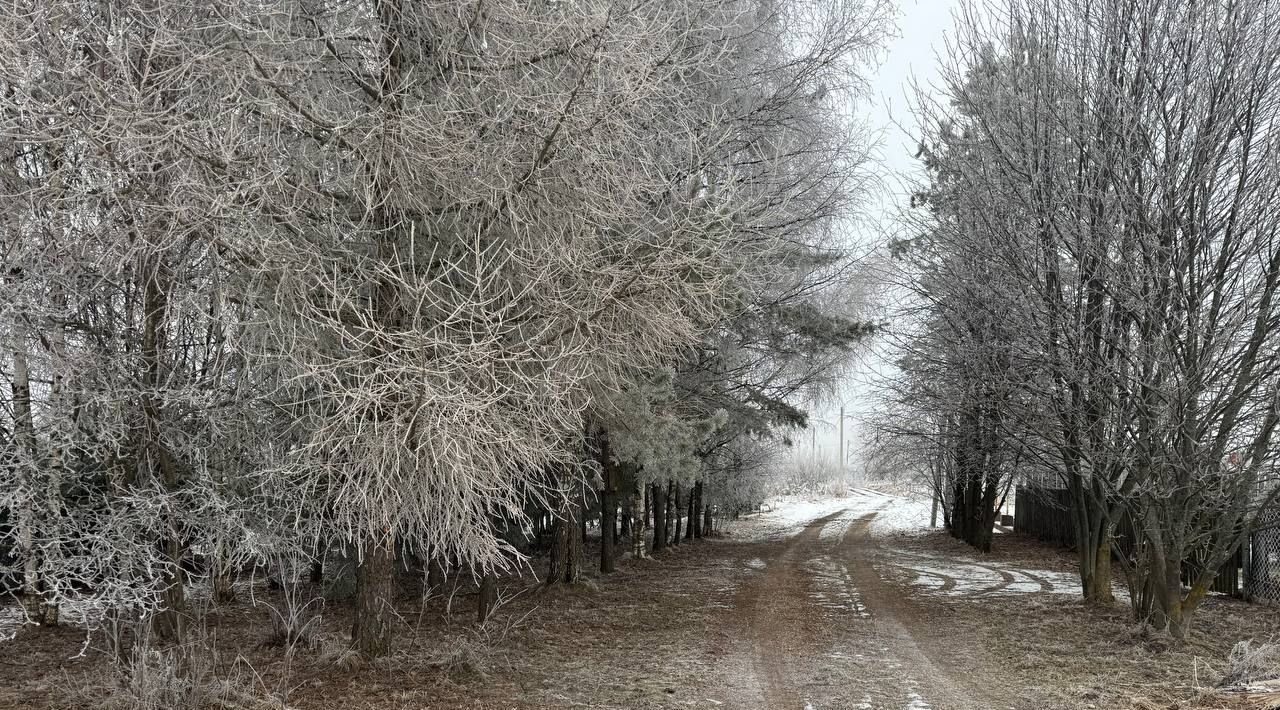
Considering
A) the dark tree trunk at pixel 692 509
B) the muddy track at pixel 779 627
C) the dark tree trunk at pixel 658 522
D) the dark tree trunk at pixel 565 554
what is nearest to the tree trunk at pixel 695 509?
the dark tree trunk at pixel 692 509

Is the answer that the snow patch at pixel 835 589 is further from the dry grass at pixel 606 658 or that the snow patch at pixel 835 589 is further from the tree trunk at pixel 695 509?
the tree trunk at pixel 695 509

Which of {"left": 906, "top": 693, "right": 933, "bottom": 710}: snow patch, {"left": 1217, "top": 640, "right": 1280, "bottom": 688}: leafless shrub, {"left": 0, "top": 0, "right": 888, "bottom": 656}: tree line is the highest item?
{"left": 0, "top": 0, "right": 888, "bottom": 656}: tree line

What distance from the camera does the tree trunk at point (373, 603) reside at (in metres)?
7.48

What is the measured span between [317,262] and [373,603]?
317 cm

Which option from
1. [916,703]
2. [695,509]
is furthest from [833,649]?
[695,509]

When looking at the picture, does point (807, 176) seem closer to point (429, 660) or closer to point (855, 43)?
point (855, 43)

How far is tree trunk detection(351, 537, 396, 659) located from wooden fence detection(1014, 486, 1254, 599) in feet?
31.1

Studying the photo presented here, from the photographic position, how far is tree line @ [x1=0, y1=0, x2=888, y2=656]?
18.5 ft

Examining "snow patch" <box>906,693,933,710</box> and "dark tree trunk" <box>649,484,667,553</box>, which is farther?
"dark tree trunk" <box>649,484,667,553</box>

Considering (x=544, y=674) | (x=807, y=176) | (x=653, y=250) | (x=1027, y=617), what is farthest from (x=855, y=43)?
(x=544, y=674)

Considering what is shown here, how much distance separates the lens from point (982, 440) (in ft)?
48.7

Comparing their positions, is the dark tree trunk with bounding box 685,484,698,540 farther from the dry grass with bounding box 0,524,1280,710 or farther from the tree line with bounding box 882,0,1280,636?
the tree line with bounding box 882,0,1280,636

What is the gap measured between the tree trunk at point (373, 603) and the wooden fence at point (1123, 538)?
9464 millimetres

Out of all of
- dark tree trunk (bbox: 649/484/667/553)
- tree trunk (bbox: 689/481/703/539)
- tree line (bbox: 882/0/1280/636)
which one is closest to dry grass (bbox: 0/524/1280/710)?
tree line (bbox: 882/0/1280/636)
